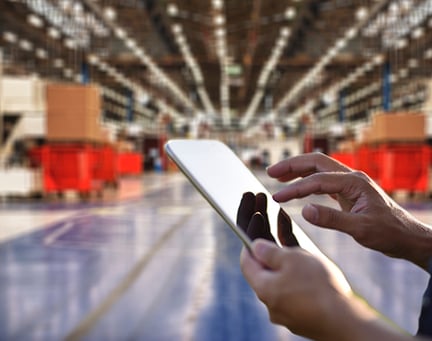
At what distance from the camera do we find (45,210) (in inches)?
351

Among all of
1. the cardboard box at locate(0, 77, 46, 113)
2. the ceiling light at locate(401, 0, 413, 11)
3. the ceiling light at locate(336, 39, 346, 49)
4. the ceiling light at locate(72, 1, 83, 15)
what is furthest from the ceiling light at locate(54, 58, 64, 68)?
the ceiling light at locate(401, 0, 413, 11)

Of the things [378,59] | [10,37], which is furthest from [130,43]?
[378,59]

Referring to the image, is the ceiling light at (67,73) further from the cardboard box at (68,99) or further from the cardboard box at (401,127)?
the cardboard box at (401,127)

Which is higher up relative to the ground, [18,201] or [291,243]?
[291,243]

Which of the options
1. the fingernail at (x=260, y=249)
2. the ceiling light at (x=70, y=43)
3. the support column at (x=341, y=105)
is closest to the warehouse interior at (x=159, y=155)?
the support column at (x=341, y=105)

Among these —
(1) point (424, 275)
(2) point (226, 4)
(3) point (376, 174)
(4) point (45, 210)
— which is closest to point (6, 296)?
(1) point (424, 275)

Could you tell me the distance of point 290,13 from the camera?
2112cm

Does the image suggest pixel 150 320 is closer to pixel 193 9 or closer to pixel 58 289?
pixel 58 289

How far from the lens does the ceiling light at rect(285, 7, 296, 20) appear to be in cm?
2087

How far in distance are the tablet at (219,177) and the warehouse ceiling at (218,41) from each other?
17.1 metres

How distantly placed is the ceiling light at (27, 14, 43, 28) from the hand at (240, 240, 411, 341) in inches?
852

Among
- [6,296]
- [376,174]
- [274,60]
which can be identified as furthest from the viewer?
[274,60]

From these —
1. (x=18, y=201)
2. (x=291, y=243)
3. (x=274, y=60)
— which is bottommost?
(x=18, y=201)

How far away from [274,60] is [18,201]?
64.5 ft
